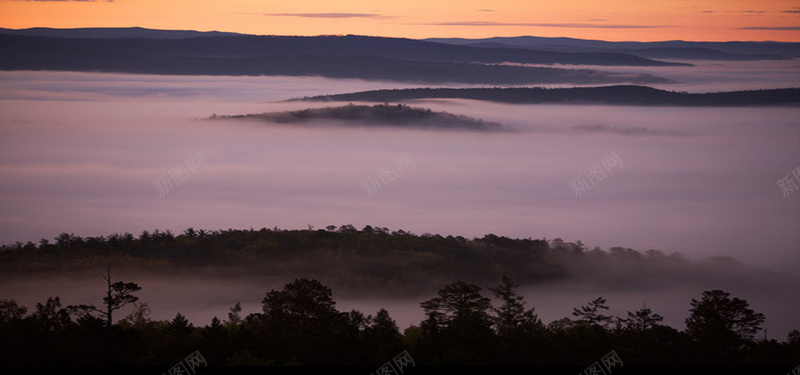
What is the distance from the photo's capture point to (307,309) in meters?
37.6

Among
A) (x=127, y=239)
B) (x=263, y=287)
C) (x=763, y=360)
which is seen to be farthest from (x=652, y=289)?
(x=763, y=360)

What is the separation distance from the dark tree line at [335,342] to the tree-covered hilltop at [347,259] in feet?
265

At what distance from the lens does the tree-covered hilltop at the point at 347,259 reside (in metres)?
123

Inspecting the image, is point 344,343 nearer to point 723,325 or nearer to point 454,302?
point 454,302

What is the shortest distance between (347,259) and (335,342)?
328 ft

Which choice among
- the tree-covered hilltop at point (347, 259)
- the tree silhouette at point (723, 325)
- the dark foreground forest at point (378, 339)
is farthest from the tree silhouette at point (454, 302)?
the tree-covered hilltop at point (347, 259)

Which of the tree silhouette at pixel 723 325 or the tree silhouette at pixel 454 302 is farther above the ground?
the tree silhouette at pixel 454 302

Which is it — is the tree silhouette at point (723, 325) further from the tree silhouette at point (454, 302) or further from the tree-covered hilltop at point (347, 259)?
the tree-covered hilltop at point (347, 259)

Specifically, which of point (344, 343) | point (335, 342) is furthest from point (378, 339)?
point (335, 342)

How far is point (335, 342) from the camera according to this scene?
34000 mm

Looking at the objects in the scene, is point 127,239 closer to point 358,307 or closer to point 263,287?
point 263,287

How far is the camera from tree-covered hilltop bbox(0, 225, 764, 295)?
122562mm

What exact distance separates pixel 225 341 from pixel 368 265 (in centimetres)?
9298

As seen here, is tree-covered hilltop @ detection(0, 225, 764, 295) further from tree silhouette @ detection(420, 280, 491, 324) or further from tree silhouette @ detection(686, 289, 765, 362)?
tree silhouette @ detection(686, 289, 765, 362)
